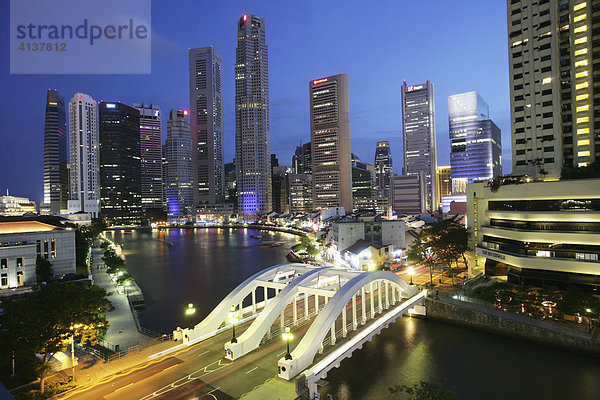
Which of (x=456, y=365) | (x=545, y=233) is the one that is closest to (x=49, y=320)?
(x=456, y=365)

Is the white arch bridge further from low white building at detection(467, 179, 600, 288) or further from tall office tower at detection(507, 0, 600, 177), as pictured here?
tall office tower at detection(507, 0, 600, 177)

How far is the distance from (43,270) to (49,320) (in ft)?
93.7

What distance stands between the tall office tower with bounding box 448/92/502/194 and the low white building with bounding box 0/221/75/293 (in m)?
153

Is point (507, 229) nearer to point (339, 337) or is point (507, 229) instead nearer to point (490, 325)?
point (490, 325)

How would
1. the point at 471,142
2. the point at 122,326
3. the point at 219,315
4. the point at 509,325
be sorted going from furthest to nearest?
1. the point at 471,142
2. the point at 122,326
3. the point at 509,325
4. the point at 219,315

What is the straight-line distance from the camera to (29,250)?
134 feet

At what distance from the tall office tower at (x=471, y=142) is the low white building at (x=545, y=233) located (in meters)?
125

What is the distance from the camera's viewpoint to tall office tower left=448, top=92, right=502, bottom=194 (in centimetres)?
15762

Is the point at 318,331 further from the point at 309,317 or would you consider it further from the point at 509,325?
the point at 509,325

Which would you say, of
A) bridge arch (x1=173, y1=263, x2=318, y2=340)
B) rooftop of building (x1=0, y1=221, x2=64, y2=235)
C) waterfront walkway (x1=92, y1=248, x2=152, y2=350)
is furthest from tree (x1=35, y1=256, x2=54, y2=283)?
bridge arch (x1=173, y1=263, x2=318, y2=340)

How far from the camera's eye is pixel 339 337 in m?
24.8

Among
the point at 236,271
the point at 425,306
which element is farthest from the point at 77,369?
the point at 236,271

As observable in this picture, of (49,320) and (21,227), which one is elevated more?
(21,227)

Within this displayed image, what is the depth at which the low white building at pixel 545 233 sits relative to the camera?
108 feet
